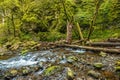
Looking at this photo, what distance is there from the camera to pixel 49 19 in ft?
73.0

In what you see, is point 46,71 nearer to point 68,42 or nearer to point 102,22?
point 68,42

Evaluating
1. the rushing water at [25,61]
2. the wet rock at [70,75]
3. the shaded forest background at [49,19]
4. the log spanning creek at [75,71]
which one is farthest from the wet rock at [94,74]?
the shaded forest background at [49,19]

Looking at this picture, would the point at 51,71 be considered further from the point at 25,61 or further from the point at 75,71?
the point at 25,61

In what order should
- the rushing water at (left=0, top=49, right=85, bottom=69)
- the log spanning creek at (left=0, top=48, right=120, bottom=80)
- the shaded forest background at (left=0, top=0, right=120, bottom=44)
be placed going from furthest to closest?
the shaded forest background at (left=0, top=0, right=120, bottom=44) < the rushing water at (left=0, top=49, right=85, bottom=69) < the log spanning creek at (left=0, top=48, right=120, bottom=80)

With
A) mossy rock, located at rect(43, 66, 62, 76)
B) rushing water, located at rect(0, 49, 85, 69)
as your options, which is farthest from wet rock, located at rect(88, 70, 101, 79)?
rushing water, located at rect(0, 49, 85, 69)

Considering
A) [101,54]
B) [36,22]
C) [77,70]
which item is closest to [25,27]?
[36,22]

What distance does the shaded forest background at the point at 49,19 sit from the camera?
18.7 metres

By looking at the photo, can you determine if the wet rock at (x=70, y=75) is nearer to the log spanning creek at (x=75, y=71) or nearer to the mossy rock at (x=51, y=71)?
the log spanning creek at (x=75, y=71)

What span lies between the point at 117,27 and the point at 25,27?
36.9 feet

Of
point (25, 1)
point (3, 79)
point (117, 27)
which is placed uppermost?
point (25, 1)

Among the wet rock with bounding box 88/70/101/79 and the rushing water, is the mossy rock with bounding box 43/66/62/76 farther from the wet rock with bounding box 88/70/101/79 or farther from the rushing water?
the rushing water

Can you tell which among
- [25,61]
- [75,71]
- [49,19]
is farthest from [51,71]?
[49,19]

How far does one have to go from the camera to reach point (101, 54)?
1145 centimetres

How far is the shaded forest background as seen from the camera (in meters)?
18.7
